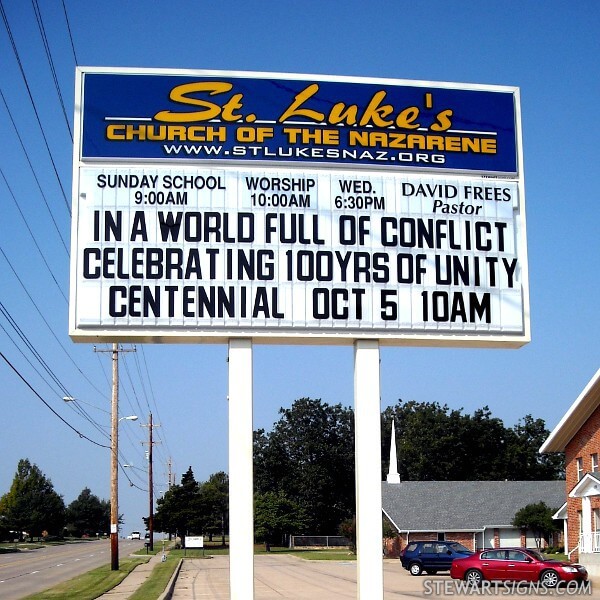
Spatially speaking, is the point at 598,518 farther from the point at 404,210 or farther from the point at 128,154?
the point at 128,154

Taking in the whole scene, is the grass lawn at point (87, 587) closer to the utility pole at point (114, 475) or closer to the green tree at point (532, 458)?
the utility pole at point (114, 475)

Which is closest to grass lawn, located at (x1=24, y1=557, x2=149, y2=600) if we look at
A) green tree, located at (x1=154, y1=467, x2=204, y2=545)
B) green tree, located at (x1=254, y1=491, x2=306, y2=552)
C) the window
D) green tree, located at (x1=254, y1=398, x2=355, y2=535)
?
the window

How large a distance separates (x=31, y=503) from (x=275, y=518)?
57.7m

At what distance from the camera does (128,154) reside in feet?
50.5

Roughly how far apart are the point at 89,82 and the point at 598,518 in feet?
109

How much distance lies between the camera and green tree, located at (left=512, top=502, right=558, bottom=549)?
59.4 m

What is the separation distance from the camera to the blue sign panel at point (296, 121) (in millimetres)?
15508

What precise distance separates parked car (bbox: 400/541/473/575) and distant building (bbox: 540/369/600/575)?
5286 mm

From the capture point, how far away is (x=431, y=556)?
4494 centimetres

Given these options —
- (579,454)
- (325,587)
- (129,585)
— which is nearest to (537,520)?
(579,454)

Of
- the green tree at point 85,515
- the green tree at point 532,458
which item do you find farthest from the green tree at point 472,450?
the green tree at point 85,515

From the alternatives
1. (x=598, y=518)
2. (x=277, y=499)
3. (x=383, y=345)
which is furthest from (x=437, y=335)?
(x=277, y=499)

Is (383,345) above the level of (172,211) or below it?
below

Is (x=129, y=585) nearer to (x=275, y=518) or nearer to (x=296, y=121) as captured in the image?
(x=296, y=121)
